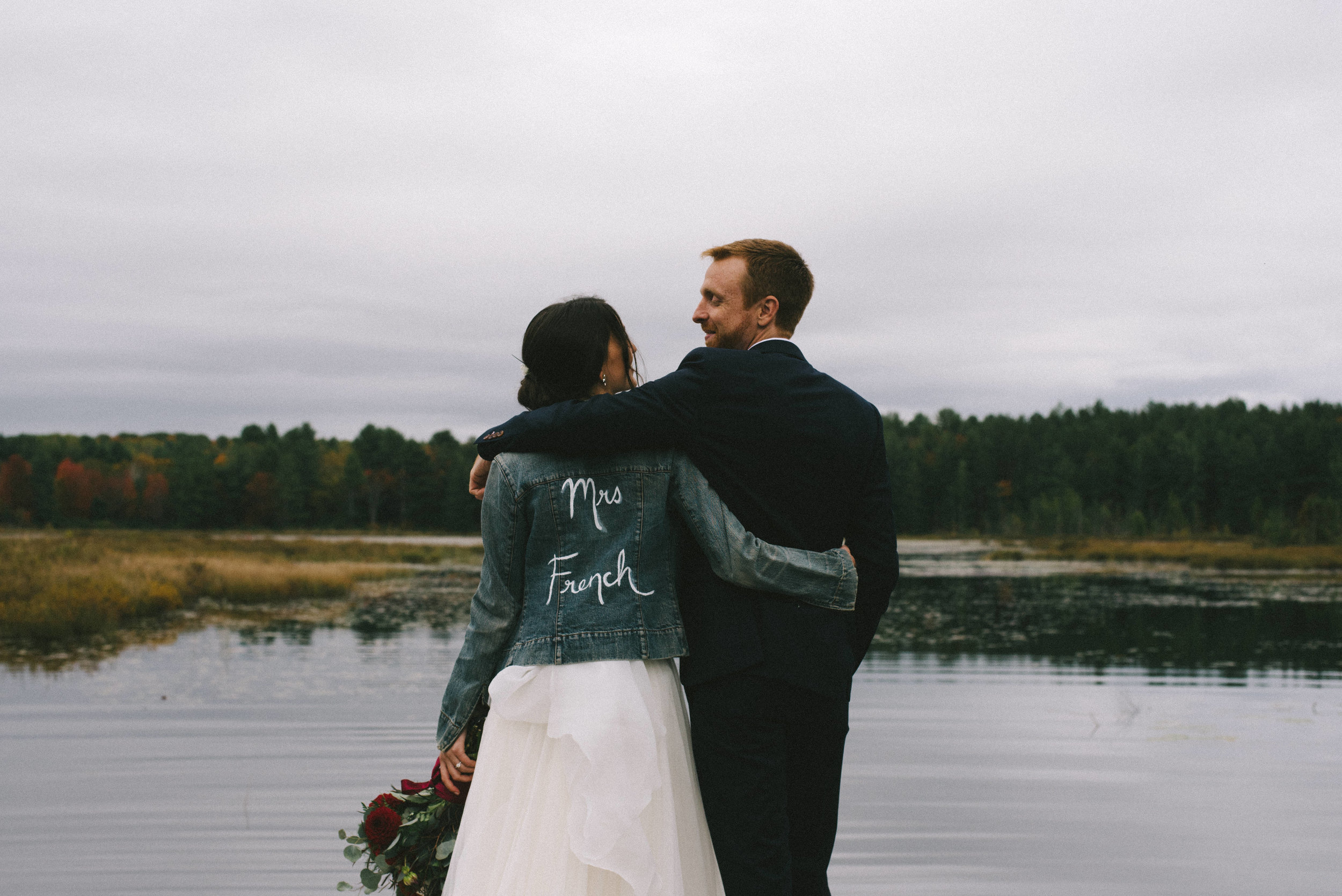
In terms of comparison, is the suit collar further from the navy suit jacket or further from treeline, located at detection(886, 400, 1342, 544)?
treeline, located at detection(886, 400, 1342, 544)

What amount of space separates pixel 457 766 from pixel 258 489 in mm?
88917

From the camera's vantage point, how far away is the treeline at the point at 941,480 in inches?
3095

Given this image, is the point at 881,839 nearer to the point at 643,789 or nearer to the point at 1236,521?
the point at 643,789

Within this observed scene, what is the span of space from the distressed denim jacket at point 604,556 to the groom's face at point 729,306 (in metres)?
0.39

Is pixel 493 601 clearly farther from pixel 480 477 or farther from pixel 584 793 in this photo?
pixel 584 793

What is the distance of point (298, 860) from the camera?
17.1 feet

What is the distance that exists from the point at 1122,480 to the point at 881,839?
86632 mm

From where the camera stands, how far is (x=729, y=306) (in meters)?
2.58

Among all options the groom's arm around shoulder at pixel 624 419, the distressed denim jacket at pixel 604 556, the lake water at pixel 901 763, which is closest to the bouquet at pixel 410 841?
the distressed denim jacket at pixel 604 556

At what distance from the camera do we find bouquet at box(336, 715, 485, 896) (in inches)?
107

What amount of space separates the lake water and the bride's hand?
263 cm

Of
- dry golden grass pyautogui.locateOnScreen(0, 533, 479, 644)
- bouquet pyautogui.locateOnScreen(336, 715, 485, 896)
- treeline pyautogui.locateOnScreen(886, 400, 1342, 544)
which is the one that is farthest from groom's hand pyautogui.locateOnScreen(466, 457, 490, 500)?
treeline pyautogui.locateOnScreen(886, 400, 1342, 544)

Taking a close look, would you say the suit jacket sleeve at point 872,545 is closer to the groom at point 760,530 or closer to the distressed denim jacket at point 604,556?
the groom at point 760,530

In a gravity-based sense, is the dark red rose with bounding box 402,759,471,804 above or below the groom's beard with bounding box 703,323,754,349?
below
